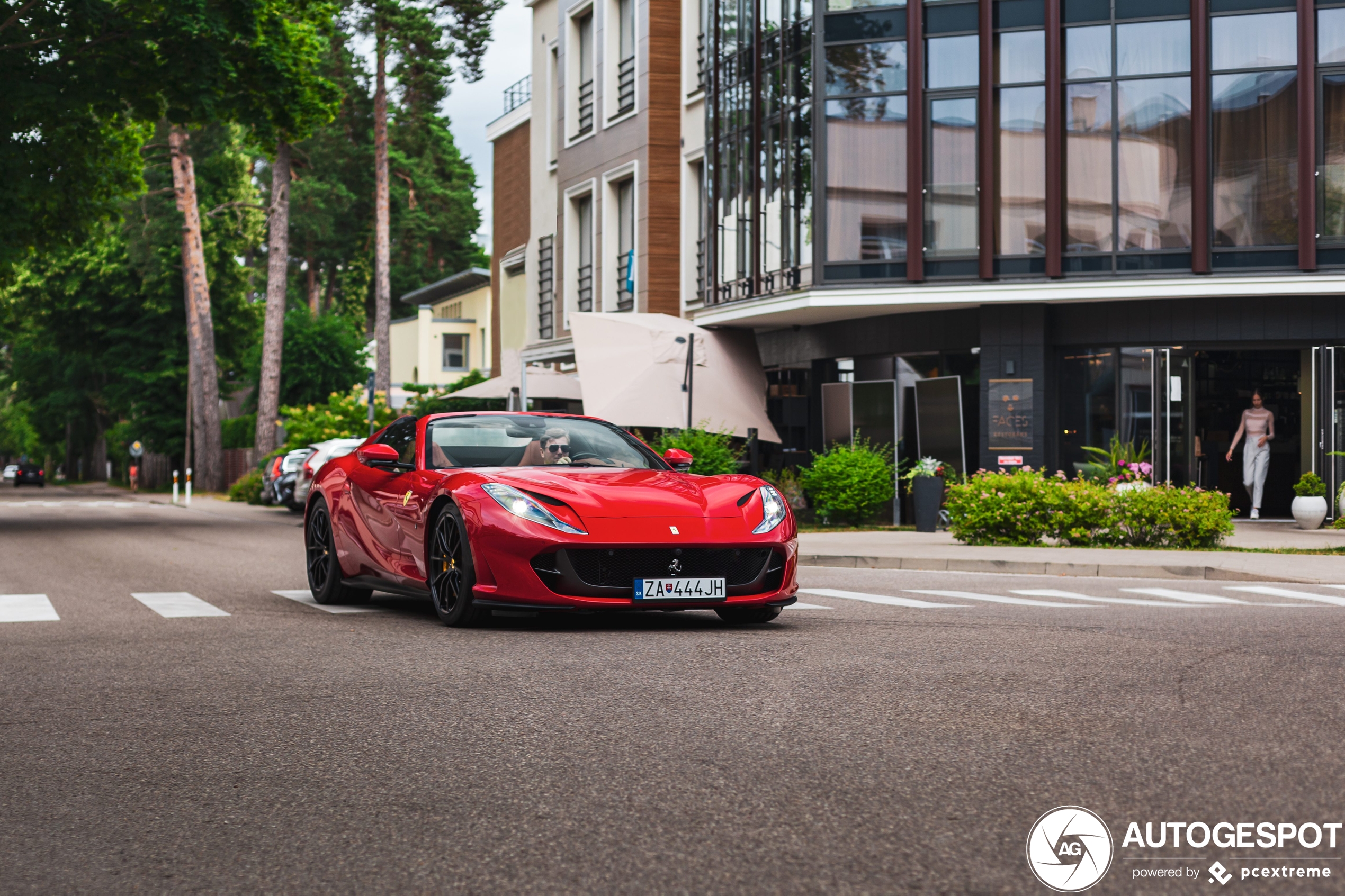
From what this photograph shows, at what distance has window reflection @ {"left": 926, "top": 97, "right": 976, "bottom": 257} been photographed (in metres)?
24.0

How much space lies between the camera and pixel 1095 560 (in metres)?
15.8

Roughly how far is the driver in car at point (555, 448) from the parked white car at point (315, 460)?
2029 centimetres

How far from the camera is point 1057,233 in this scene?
2345 cm

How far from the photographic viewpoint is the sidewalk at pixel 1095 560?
48.6 feet

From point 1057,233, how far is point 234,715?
1948 cm

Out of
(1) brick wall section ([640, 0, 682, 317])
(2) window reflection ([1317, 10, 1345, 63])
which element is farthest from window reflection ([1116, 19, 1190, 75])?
(1) brick wall section ([640, 0, 682, 317])

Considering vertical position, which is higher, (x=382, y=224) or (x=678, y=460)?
(x=382, y=224)

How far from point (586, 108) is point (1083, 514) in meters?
20.1

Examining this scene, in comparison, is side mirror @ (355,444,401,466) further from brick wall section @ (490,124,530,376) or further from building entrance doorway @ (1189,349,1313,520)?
brick wall section @ (490,124,530,376)

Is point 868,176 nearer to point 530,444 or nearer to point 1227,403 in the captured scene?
point 1227,403

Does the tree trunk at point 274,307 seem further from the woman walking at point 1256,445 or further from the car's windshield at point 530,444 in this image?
the car's windshield at point 530,444

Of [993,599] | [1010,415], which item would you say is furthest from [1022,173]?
[993,599]

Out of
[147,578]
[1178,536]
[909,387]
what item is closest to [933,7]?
[909,387]

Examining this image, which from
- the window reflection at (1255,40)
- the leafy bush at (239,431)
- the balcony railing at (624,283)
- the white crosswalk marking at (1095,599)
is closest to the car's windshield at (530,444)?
the white crosswalk marking at (1095,599)
